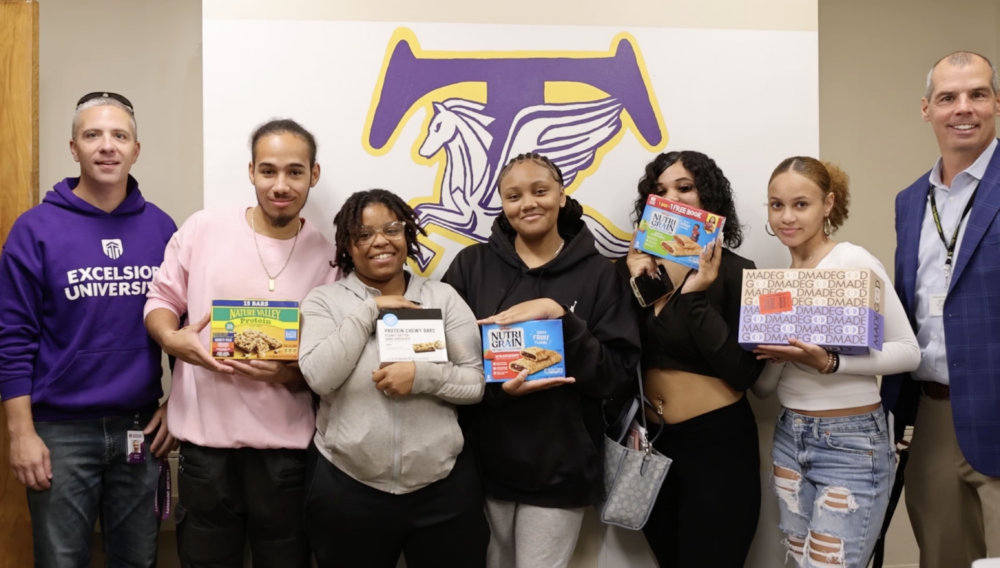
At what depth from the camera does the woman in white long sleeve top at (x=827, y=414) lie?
218cm

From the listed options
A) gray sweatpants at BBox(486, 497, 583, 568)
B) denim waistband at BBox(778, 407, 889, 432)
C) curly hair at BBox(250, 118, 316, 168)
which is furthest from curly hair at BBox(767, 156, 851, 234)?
curly hair at BBox(250, 118, 316, 168)

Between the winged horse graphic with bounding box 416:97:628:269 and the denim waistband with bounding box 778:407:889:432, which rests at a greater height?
the winged horse graphic with bounding box 416:97:628:269

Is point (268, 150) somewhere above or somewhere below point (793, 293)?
above

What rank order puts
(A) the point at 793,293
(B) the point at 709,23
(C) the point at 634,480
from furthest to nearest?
(B) the point at 709,23, (C) the point at 634,480, (A) the point at 793,293

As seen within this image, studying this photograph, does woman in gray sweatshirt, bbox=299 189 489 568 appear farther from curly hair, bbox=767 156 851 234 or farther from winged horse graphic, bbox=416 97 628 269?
curly hair, bbox=767 156 851 234

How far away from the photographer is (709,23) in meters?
2.98

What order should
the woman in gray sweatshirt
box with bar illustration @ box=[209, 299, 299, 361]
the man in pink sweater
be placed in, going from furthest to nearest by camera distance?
the man in pink sweater, box with bar illustration @ box=[209, 299, 299, 361], the woman in gray sweatshirt

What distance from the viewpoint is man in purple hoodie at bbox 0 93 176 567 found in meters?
2.35

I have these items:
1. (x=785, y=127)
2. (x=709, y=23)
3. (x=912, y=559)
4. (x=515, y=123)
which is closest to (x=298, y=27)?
(x=515, y=123)

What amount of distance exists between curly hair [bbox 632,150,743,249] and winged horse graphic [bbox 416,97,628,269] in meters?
0.31

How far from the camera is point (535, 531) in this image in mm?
2299

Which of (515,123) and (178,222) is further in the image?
(178,222)

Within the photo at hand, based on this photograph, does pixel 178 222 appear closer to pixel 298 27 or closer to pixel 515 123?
pixel 298 27

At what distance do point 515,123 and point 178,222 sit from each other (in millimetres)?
1646
